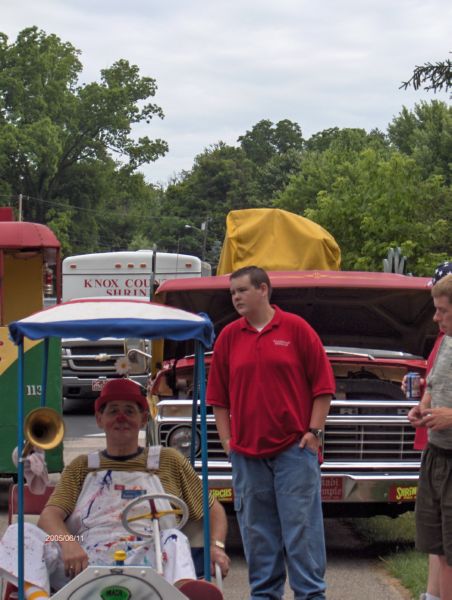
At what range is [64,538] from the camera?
6.01 metres

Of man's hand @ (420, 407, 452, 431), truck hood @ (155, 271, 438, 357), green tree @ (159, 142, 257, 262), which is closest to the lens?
man's hand @ (420, 407, 452, 431)

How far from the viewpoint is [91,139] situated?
223 feet

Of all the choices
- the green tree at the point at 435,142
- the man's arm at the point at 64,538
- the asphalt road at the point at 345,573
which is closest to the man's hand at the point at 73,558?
the man's arm at the point at 64,538

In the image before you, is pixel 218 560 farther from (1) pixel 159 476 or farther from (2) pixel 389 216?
(2) pixel 389 216

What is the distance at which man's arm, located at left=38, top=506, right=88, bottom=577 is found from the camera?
589cm

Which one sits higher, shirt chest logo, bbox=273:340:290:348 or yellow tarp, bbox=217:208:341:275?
yellow tarp, bbox=217:208:341:275

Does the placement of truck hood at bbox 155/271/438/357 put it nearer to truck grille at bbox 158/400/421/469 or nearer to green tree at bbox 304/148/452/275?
truck grille at bbox 158/400/421/469

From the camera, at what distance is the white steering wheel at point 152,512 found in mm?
5699

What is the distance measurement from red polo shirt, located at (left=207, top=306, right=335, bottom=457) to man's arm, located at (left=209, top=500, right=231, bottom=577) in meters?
0.55

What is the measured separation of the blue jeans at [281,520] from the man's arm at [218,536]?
0.53 m

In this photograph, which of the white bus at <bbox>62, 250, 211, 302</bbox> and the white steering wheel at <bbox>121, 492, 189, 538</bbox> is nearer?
the white steering wheel at <bbox>121, 492, 189, 538</bbox>

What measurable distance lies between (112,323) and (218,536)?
1284 mm

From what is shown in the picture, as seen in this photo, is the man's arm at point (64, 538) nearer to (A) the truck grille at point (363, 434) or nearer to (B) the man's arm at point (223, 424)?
(B) the man's arm at point (223, 424)
